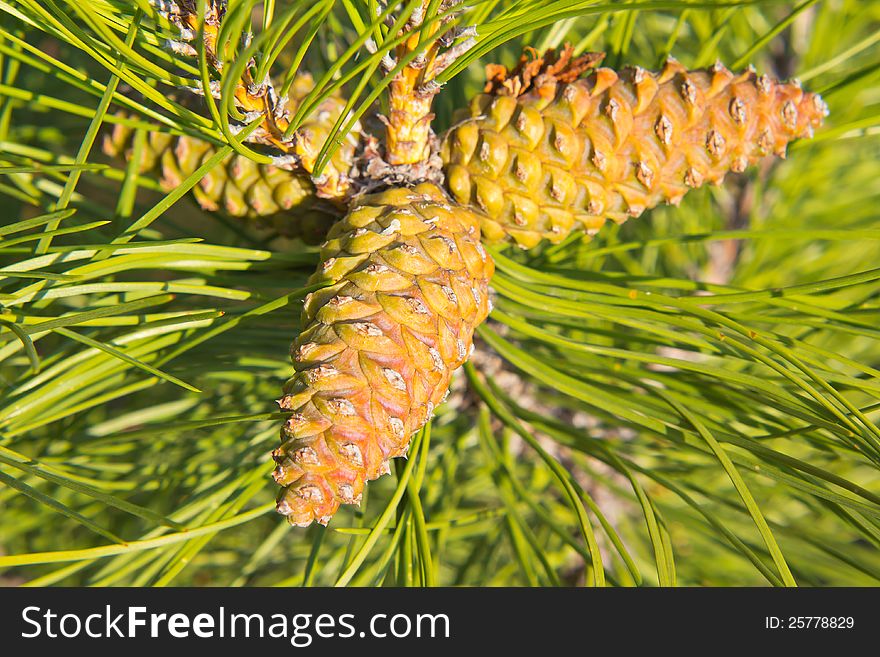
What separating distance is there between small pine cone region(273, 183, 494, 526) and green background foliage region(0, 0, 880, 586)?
7 centimetres

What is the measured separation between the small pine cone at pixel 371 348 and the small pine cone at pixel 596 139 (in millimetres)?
69

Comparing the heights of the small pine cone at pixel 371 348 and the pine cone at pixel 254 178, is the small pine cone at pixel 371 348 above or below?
below

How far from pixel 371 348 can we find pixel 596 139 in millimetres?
242

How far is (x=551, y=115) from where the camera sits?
0.54 meters

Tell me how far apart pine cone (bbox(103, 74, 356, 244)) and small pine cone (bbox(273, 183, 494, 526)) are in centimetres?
9

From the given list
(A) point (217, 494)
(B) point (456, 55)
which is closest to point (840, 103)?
(B) point (456, 55)

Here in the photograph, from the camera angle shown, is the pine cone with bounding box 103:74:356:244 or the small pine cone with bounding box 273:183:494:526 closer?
the small pine cone with bounding box 273:183:494:526

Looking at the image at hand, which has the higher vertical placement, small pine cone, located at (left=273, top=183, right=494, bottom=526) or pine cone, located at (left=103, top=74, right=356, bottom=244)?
pine cone, located at (left=103, top=74, right=356, bottom=244)

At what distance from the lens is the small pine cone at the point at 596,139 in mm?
539

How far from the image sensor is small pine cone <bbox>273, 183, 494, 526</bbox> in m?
0.44

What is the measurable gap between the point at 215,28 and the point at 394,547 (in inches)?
15.6

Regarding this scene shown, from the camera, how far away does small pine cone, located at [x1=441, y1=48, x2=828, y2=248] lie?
0.54m

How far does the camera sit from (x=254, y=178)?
582 mm

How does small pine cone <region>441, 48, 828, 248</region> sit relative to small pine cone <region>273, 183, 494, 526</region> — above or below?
above
